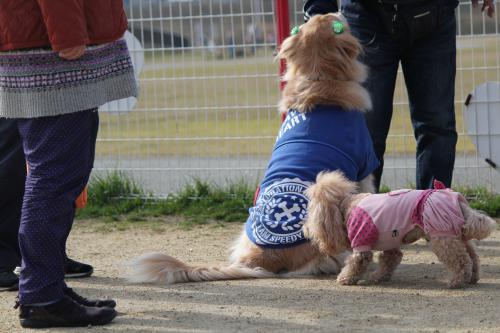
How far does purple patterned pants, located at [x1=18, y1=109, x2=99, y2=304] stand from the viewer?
371 centimetres

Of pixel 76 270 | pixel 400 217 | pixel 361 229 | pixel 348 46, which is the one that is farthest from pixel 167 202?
pixel 400 217

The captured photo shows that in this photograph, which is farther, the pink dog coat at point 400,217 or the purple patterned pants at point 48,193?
the pink dog coat at point 400,217

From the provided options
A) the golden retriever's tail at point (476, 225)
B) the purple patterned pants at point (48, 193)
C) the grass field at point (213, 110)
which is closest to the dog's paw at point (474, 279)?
the golden retriever's tail at point (476, 225)

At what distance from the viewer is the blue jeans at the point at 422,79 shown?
519cm

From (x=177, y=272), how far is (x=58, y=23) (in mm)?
1656

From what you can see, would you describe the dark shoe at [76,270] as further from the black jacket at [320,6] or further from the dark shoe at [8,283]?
the black jacket at [320,6]

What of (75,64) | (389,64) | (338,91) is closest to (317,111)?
(338,91)

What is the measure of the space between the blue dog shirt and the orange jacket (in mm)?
1298

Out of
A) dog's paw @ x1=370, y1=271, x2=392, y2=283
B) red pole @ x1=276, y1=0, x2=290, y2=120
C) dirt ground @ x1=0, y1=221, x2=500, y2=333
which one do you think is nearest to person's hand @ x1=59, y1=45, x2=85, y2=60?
dirt ground @ x1=0, y1=221, x2=500, y2=333

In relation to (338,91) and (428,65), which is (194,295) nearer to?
(338,91)

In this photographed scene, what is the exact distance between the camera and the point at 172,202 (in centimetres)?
697

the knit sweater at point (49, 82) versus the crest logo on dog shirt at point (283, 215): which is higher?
the knit sweater at point (49, 82)

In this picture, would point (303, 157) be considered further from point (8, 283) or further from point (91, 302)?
point (8, 283)

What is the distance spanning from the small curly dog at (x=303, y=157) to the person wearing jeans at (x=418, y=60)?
409 mm
